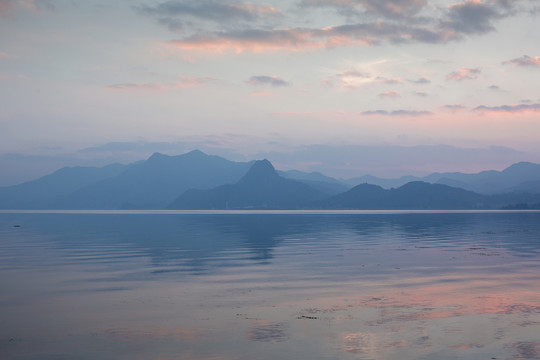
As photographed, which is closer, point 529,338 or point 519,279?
point 529,338

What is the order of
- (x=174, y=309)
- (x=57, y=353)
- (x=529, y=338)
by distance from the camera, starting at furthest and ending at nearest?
(x=174, y=309) → (x=529, y=338) → (x=57, y=353)

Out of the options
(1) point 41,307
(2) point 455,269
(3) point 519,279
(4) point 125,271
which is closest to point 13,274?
(4) point 125,271

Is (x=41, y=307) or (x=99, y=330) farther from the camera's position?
(x=41, y=307)

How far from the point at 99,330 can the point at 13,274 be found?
25.4 m

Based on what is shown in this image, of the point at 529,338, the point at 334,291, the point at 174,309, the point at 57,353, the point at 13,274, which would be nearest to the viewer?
the point at 57,353

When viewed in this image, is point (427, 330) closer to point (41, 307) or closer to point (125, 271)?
point (41, 307)

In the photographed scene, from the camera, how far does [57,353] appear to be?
21484 millimetres

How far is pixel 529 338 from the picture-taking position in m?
23.4

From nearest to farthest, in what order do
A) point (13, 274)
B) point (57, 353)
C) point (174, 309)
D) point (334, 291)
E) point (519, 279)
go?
point (57, 353) < point (174, 309) < point (334, 291) < point (519, 279) < point (13, 274)

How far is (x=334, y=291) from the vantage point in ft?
119

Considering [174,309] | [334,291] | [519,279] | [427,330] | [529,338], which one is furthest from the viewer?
[519,279]

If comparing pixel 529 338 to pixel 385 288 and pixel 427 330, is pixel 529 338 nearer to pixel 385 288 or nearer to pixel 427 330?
pixel 427 330

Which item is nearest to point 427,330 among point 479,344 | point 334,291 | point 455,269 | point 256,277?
point 479,344

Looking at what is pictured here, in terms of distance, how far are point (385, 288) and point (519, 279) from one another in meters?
12.4
